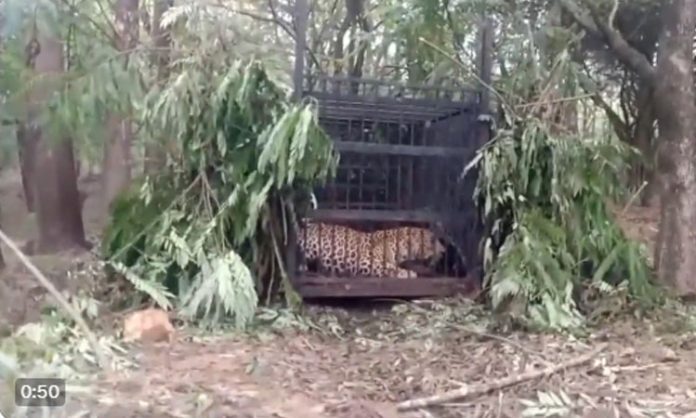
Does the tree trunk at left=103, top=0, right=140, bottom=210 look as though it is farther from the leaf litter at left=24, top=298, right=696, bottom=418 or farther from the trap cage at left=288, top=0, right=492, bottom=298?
the leaf litter at left=24, top=298, right=696, bottom=418

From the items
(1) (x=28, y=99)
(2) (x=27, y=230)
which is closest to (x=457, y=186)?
(1) (x=28, y=99)

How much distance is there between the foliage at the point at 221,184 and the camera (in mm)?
4543

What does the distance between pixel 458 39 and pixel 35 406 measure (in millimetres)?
4501

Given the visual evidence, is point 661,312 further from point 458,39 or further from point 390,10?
point 390,10

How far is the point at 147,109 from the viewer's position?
16.4ft

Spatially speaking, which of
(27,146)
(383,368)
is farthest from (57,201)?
(383,368)

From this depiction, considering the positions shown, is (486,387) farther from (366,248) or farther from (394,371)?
(366,248)

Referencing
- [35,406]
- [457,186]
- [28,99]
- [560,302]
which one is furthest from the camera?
[28,99]

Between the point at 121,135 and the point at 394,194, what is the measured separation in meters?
3.87

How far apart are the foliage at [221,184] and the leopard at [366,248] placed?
14.2 inches

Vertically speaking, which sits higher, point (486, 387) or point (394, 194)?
point (394, 194)

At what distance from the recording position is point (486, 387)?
11.4ft

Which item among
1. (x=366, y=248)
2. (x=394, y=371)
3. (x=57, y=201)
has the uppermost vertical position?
(x=57, y=201)

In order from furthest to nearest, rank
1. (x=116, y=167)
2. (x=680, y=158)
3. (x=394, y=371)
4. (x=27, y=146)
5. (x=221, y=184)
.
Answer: (x=116, y=167), (x=27, y=146), (x=680, y=158), (x=221, y=184), (x=394, y=371)
